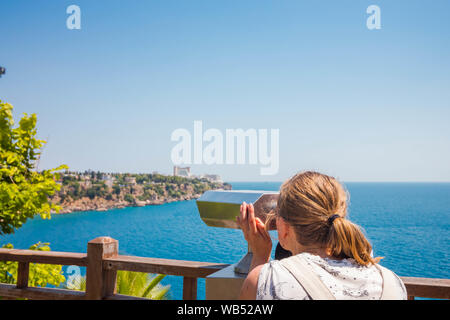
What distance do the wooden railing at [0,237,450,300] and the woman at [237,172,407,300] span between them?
69 centimetres

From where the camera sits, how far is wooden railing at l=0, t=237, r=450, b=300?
5.92 ft

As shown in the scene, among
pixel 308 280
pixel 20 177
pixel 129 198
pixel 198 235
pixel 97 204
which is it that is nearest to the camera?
pixel 308 280

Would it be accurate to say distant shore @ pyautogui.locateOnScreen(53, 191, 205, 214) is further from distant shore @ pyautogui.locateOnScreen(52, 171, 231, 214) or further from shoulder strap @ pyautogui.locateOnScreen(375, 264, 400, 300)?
shoulder strap @ pyautogui.locateOnScreen(375, 264, 400, 300)

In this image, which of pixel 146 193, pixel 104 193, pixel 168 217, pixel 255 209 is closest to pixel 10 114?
pixel 255 209

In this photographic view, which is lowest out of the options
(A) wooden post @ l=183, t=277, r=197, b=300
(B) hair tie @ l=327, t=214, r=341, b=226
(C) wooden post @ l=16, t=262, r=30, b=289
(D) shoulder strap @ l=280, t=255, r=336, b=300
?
(C) wooden post @ l=16, t=262, r=30, b=289

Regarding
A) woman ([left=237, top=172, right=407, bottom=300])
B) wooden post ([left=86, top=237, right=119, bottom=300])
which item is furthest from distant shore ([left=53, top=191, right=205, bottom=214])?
woman ([left=237, top=172, right=407, bottom=300])

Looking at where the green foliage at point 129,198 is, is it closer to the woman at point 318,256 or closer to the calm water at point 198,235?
the calm water at point 198,235

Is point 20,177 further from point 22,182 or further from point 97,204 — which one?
point 97,204

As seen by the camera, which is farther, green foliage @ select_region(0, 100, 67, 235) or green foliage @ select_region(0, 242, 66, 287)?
green foliage @ select_region(0, 242, 66, 287)

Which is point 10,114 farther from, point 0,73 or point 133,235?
point 133,235

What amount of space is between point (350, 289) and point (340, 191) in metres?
0.28

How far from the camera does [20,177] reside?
504cm

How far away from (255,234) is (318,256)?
222mm

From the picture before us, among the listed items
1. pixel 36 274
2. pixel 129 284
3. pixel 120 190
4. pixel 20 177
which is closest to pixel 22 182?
pixel 20 177
